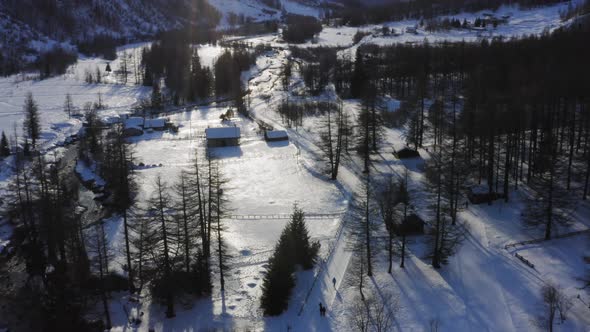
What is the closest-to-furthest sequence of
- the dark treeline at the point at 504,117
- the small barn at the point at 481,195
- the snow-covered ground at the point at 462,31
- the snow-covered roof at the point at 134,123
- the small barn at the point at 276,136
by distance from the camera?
the dark treeline at the point at 504,117
the small barn at the point at 481,195
the small barn at the point at 276,136
the snow-covered roof at the point at 134,123
the snow-covered ground at the point at 462,31

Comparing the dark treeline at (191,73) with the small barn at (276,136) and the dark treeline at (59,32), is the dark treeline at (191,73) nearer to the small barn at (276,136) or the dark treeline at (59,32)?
the small barn at (276,136)

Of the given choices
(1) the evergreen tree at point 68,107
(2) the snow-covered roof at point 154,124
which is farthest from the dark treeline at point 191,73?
(1) the evergreen tree at point 68,107

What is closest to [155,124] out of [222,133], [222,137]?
[222,133]

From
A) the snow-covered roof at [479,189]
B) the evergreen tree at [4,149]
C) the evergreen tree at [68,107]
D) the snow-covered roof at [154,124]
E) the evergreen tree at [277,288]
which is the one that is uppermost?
the evergreen tree at [68,107]

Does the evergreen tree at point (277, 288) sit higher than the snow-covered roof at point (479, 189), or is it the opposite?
the snow-covered roof at point (479, 189)

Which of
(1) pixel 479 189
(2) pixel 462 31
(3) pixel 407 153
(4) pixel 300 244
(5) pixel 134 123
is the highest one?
(2) pixel 462 31

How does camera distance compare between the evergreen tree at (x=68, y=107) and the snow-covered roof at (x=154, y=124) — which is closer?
the snow-covered roof at (x=154, y=124)

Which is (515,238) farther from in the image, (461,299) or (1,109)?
(1,109)

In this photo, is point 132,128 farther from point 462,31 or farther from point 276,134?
point 462,31

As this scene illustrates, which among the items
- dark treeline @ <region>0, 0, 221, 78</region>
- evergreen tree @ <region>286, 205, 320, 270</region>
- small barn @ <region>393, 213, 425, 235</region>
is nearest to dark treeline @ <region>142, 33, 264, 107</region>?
dark treeline @ <region>0, 0, 221, 78</region>
